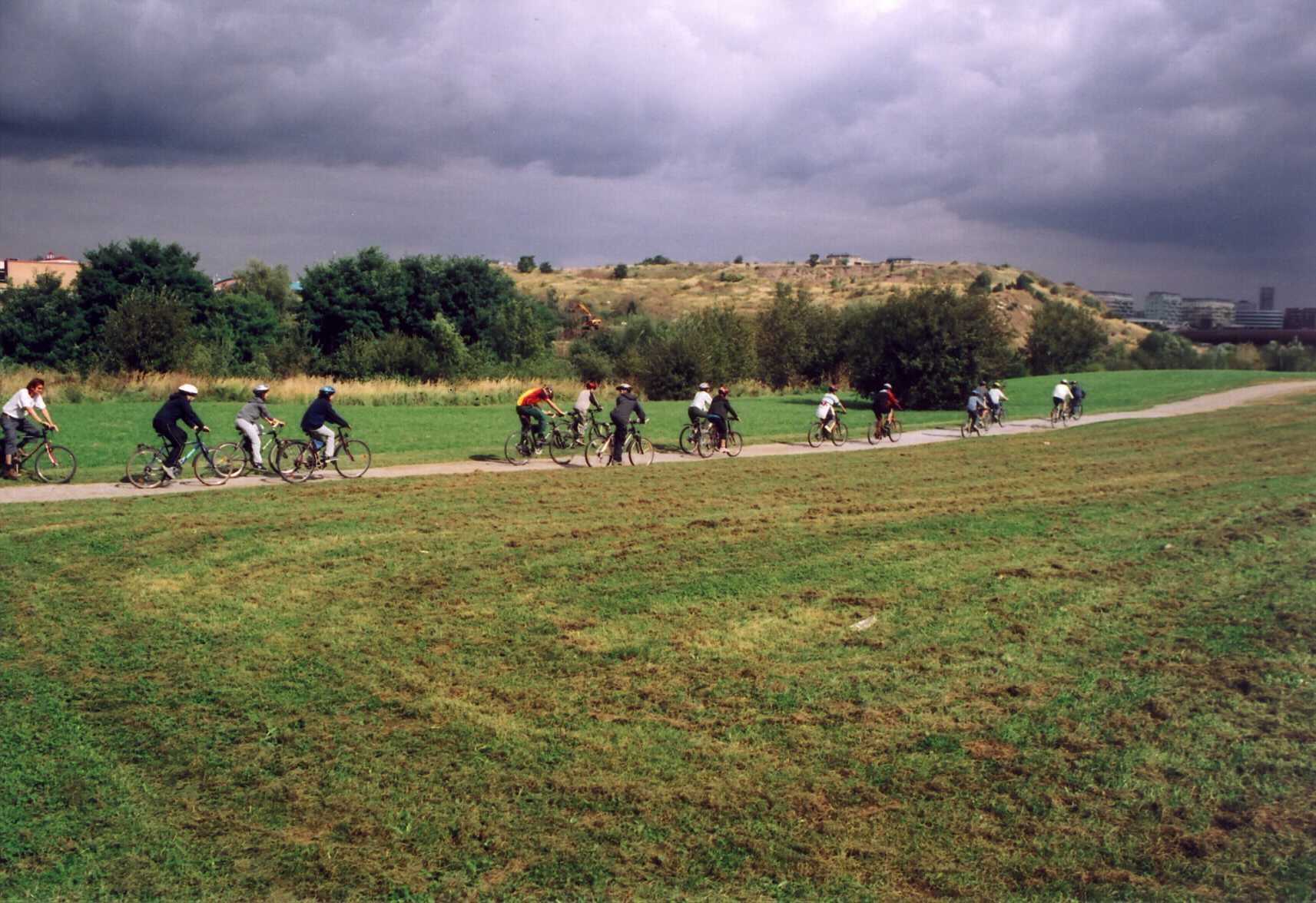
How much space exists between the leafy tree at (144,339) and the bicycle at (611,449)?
27507 millimetres

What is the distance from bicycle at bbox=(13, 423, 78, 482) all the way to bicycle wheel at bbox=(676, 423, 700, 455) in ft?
41.6

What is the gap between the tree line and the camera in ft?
136

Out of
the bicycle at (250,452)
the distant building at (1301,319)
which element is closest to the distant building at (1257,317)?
the distant building at (1301,319)

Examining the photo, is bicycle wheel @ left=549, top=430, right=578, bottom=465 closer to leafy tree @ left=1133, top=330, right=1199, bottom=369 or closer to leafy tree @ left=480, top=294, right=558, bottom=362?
leafy tree @ left=480, top=294, right=558, bottom=362

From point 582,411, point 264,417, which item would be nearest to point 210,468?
point 264,417

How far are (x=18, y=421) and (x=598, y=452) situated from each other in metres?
10.7

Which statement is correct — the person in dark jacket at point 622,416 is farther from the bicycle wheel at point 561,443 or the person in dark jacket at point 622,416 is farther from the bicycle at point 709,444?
the bicycle at point 709,444

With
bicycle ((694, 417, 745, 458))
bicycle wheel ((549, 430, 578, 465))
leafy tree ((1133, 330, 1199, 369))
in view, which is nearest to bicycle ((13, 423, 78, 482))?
bicycle wheel ((549, 430, 578, 465))

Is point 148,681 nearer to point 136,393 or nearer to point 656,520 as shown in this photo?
point 656,520

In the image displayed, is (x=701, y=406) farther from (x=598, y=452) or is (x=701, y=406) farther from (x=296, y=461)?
(x=296, y=461)

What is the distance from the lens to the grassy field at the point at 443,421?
2317 cm

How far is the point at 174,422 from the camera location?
17.7 m

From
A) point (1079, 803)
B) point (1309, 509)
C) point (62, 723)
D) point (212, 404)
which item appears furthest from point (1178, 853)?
point (212, 404)

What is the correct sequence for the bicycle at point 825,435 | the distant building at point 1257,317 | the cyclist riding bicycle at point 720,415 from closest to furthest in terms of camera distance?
the cyclist riding bicycle at point 720,415 → the bicycle at point 825,435 → the distant building at point 1257,317
